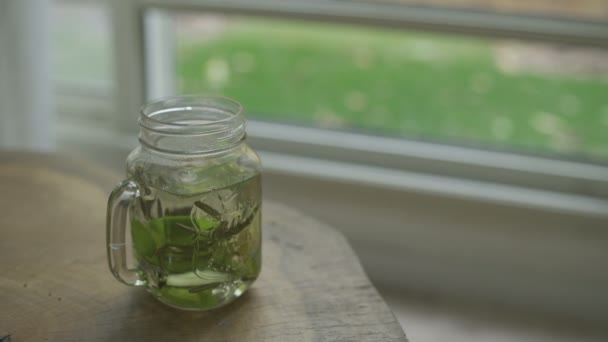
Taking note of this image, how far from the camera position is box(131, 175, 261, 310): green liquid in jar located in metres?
0.88

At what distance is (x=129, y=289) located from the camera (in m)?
0.97

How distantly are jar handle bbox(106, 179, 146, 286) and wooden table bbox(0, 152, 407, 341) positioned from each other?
5cm

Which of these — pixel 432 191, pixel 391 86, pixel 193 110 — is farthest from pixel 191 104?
pixel 391 86

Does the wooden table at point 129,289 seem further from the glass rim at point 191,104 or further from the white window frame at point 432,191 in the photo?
the white window frame at point 432,191

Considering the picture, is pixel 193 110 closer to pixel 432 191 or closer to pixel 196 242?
pixel 196 242

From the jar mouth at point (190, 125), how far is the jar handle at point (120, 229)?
0.19ft

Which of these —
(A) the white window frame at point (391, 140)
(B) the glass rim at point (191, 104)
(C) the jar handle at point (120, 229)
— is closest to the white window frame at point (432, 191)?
(A) the white window frame at point (391, 140)

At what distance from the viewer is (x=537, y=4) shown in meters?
1.68

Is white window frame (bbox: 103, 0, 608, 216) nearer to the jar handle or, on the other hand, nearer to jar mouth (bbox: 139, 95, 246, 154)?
jar mouth (bbox: 139, 95, 246, 154)

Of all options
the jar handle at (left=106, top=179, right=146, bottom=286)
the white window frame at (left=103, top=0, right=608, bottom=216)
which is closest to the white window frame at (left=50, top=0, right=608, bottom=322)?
the white window frame at (left=103, top=0, right=608, bottom=216)

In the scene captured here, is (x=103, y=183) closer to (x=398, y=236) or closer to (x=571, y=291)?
(x=398, y=236)

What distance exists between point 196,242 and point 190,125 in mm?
136

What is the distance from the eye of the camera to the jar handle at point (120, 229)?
88 cm

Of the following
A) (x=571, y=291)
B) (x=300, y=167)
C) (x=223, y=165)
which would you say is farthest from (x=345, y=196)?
(x=223, y=165)
